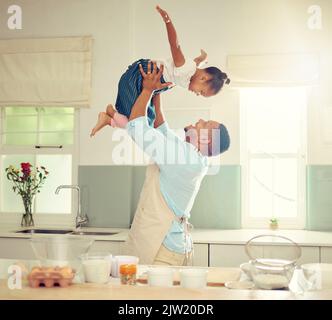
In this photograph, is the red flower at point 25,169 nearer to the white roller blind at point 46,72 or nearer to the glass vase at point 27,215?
the glass vase at point 27,215

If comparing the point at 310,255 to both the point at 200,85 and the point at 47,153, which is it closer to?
the point at 200,85

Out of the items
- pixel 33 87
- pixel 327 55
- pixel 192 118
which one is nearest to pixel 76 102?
pixel 33 87

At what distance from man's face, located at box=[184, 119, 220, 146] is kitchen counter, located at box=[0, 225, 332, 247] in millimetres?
691

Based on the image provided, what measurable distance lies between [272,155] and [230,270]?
79.1 inches

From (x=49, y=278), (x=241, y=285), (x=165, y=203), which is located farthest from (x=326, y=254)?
(x=49, y=278)

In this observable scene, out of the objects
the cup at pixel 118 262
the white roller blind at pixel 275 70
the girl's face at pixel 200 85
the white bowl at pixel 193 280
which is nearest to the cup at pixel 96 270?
the cup at pixel 118 262

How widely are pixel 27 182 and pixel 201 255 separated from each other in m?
1.69

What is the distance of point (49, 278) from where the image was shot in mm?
1671

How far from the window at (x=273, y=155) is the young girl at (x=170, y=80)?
0.29 metres

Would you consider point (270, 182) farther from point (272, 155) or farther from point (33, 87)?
point (33, 87)

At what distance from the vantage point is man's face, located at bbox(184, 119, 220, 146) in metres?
3.57

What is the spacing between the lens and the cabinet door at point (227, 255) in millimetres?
3275

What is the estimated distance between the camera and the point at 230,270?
2174 millimetres

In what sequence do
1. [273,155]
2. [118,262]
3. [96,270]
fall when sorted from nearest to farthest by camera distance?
[96,270] → [118,262] → [273,155]
